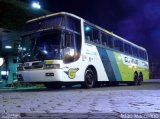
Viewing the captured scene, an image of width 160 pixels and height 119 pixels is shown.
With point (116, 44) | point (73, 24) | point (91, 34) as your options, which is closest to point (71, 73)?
point (73, 24)

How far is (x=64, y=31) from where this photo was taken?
1196cm

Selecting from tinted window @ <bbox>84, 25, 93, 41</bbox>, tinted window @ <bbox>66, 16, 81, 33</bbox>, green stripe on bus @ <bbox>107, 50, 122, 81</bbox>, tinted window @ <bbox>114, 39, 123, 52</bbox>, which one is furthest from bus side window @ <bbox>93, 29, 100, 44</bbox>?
tinted window @ <bbox>114, 39, 123, 52</bbox>

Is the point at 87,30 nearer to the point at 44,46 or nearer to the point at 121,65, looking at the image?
the point at 44,46

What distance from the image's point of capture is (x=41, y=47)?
480 inches

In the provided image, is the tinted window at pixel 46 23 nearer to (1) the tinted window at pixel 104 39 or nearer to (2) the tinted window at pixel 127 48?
(1) the tinted window at pixel 104 39

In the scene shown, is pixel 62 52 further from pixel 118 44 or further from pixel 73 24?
pixel 118 44

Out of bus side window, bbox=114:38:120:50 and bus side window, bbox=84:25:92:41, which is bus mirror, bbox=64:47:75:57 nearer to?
bus side window, bbox=84:25:92:41

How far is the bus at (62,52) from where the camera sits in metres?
11.7

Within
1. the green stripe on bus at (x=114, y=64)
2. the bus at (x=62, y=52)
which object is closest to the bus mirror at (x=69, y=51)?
the bus at (x=62, y=52)

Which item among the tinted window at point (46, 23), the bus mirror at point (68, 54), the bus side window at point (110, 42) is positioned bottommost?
the bus mirror at point (68, 54)

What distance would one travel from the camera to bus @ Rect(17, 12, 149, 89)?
38.5ft

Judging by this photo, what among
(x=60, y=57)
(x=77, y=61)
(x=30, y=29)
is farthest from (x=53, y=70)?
(x=30, y=29)

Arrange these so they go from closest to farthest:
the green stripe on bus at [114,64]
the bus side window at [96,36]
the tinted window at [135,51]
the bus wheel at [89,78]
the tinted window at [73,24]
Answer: the tinted window at [73,24], the bus wheel at [89,78], the bus side window at [96,36], the green stripe on bus at [114,64], the tinted window at [135,51]

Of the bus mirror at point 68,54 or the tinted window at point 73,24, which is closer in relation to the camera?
the bus mirror at point 68,54
